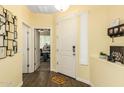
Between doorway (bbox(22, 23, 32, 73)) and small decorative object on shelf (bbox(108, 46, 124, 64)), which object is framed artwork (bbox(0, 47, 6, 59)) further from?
doorway (bbox(22, 23, 32, 73))

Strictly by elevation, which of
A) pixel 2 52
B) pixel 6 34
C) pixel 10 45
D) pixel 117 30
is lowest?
pixel 2 52

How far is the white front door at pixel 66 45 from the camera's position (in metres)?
5.82

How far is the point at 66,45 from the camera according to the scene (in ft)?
20.6

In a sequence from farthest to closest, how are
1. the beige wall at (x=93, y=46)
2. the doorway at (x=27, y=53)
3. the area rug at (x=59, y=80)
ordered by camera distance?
the doorway at (x=27, y=53) < the area rug at (x=59, y=80) < the beige wall at (x=93, y=46)

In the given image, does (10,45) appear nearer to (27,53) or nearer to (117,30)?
(117,30)

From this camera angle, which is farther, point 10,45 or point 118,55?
point 10,45

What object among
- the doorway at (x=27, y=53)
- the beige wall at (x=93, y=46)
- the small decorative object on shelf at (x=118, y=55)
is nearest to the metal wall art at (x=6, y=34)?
the beige wall at (x=93, y=46)

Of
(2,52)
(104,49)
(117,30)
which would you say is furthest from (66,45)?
(2,52)

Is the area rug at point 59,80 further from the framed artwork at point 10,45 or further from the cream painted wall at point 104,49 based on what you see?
the framed artwork at point 10,45

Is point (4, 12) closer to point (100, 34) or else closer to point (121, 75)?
point (121, 75)
